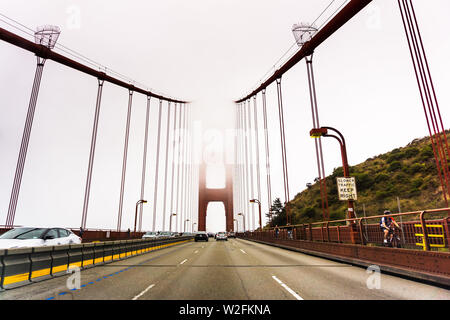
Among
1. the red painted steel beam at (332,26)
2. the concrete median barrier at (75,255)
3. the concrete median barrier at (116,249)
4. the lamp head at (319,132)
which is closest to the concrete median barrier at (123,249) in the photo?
the concrete median barrier at (116,249)

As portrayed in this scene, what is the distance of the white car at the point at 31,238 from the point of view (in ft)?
26.8

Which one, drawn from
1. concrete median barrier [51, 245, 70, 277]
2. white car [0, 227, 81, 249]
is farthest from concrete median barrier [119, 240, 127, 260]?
concrete median barrier [51, 245, 70, 277]

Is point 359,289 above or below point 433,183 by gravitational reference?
below

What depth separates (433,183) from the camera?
44.7 metres

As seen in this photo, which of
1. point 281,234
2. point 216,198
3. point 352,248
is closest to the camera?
point 352,248

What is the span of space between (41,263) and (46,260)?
0.20 metres

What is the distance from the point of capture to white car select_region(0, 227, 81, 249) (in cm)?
817

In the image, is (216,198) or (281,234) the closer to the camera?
(281,234)

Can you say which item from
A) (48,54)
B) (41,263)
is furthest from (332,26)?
(48,54)

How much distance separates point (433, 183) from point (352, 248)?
44956mm

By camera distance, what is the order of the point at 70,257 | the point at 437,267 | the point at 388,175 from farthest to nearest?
the point at 388,175
the point at 70,257
the point at 437,267

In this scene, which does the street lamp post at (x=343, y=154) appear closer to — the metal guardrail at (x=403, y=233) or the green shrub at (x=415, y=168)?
the metal guardrail at (x=403, y=233)
